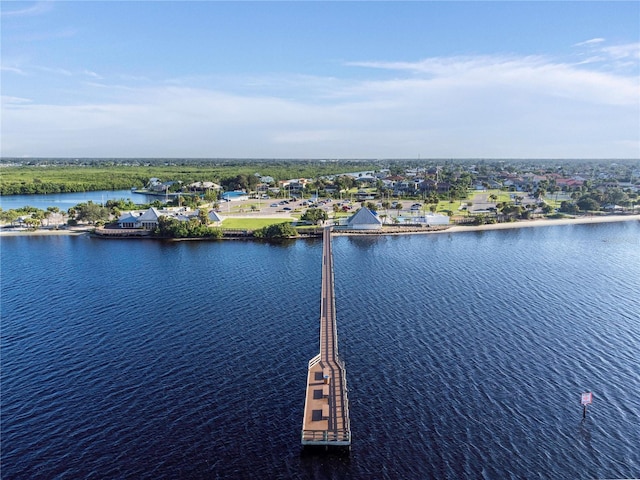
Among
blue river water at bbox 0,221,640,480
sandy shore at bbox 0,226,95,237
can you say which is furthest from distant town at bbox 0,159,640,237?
blue river water at bbox 0,221,640,480

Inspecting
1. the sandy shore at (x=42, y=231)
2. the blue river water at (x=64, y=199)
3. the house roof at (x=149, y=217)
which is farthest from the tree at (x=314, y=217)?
the blue river water at (x=64, y=199)

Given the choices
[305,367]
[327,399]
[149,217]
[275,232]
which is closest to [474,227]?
[275,232]

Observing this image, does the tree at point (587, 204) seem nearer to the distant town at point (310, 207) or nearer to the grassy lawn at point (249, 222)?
the distant town at point (310, 207)

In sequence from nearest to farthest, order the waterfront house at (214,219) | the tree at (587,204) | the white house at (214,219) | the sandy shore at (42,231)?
the sandy shore at (42,231) → the waterfront house at (214,219) → the white house at (214,219) → the tree at (587,204)

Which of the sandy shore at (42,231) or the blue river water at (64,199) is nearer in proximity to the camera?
the sandy shore at (42,231)

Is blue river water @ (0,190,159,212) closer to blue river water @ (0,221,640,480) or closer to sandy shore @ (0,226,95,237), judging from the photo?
sandy shore @ (0,226,95,237)

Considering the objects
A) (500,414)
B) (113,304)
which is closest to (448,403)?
(500,414)

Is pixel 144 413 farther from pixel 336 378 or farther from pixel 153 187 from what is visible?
pixel 153 187
